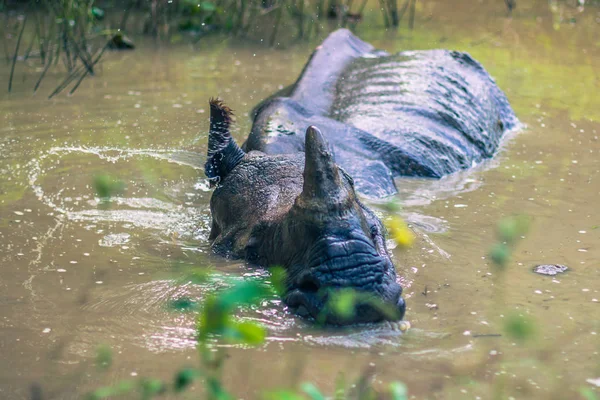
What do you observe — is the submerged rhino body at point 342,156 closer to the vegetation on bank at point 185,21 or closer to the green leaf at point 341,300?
the green leaf at point 341,300

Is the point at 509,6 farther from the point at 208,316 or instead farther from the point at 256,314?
the point at 208,316

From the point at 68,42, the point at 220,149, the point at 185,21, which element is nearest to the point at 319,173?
the point at 220,149

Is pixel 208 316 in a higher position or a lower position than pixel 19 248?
higher

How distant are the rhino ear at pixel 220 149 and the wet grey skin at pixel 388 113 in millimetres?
574

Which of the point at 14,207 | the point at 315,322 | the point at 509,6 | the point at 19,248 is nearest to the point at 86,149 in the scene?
the point at 14,207

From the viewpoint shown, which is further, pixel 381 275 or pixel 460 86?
pixel 460 86

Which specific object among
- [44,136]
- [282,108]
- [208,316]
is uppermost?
[208,316]

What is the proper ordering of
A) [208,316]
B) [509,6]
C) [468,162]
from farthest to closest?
1. [509,6]
2. [468,162]
3. [208,316]

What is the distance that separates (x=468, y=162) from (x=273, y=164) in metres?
2.72

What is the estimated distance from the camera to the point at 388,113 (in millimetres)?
7473

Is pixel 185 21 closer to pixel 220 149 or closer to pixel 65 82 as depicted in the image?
pixel 65 82

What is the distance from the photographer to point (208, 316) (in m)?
2.38

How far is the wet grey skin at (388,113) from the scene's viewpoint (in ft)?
22.0

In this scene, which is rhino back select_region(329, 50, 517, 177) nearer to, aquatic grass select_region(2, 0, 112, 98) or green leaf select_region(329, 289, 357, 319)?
aquatic grass select_region(2, 0, 112, 98)
